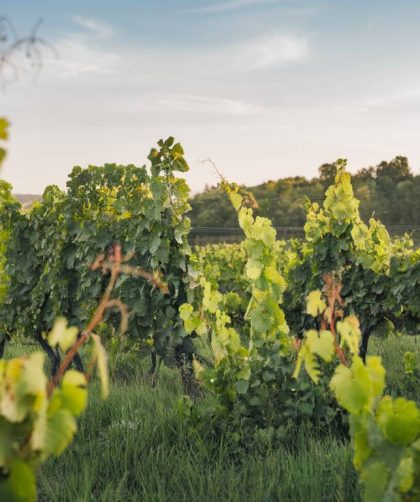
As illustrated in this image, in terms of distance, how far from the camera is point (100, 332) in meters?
7.77

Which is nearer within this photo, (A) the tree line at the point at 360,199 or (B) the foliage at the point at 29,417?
(B) the foliage at the point at 29,417

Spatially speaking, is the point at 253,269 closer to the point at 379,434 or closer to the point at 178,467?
the point at 178,467

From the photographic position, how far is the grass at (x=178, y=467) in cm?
333

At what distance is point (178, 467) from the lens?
3.81 m

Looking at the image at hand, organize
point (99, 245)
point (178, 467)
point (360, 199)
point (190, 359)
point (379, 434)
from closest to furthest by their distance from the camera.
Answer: point (379, 434)
point (178, 467)
point (190, 359)
point (99, 245)
point (360, 199)

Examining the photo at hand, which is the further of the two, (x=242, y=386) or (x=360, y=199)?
(x=360, y=199)

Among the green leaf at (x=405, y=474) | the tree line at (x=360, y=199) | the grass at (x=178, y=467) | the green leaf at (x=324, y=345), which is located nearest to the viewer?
the green leaf at (x=405, y=474)

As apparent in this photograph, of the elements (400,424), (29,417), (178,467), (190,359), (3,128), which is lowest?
(178,467)

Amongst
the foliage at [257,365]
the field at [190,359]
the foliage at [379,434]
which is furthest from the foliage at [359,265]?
the foliage at [379,434]

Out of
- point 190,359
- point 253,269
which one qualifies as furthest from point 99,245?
point 253,269

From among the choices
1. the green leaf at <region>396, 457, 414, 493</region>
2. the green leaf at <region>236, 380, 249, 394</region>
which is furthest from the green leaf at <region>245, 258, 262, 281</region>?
the green leaf at <region>396, 457, 414, 493</region>

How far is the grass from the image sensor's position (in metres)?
3.33

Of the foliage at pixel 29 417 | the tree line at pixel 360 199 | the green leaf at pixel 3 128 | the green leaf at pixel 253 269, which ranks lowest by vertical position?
the foliage at pixel 29 417

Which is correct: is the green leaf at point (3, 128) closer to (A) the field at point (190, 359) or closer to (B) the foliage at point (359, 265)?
(A) the field at point (190, 359)
